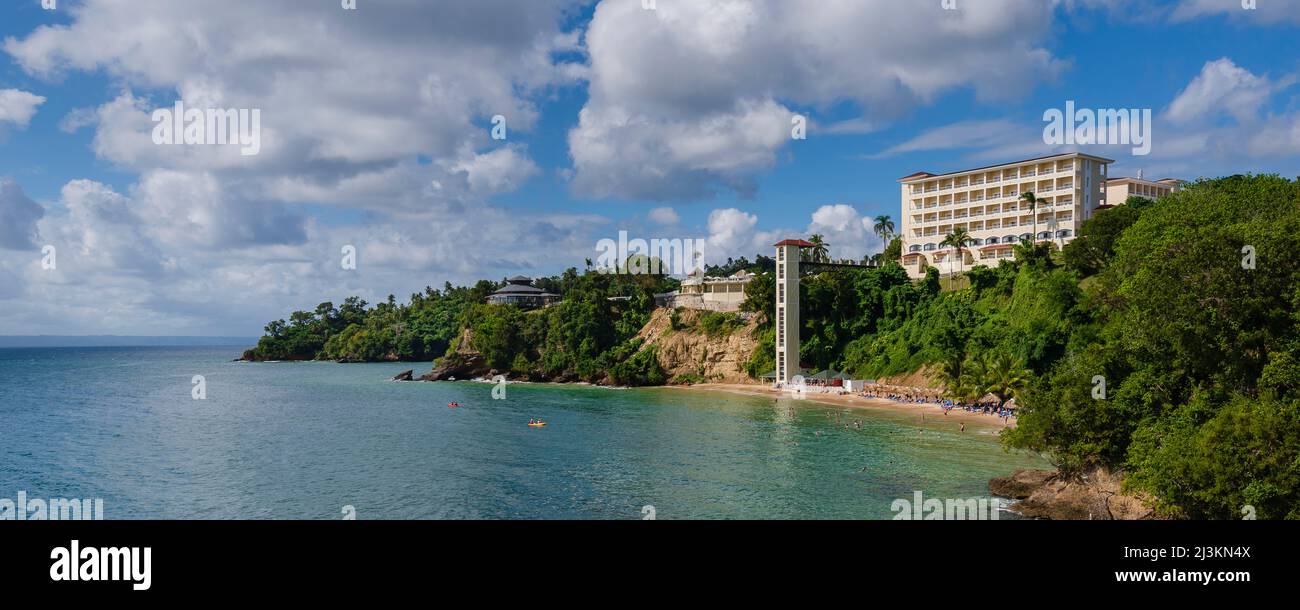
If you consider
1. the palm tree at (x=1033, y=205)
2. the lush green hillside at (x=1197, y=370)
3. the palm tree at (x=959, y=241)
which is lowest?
the lush green hillside at (x=1197, y=370)

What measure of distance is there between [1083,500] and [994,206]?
196ft

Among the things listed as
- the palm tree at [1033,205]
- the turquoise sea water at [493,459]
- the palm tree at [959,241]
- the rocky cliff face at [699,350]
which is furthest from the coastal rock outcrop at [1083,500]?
the rocky cliff face at [699,350]

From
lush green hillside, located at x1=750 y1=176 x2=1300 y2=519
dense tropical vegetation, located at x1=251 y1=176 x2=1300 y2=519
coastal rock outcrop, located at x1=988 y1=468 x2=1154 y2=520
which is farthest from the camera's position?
coastal rock outcrop, located at x1=988 y1=468 x2=1154 y2=520

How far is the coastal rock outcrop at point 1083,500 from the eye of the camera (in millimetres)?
24406

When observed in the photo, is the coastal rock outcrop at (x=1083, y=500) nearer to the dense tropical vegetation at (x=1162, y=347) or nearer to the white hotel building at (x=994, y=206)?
the dense tropical vegetation at (x=1162, y=347)

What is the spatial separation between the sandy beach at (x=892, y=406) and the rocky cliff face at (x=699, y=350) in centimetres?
249

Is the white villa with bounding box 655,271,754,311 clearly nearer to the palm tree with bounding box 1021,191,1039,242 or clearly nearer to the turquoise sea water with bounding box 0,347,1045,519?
the turquoise sea water with bounding box 0,347,1045,519

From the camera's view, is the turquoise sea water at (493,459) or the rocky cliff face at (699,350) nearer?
the turquoise sea water at (493,459)

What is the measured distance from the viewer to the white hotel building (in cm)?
7194

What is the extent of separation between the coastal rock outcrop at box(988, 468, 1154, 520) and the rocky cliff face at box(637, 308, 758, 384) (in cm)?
4938

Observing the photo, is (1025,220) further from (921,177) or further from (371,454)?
(371,454)

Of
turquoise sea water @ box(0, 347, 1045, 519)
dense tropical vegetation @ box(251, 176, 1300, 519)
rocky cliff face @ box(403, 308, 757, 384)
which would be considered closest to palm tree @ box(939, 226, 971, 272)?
dense tropical vegetation @ box(251, 176, 1300, 519)
